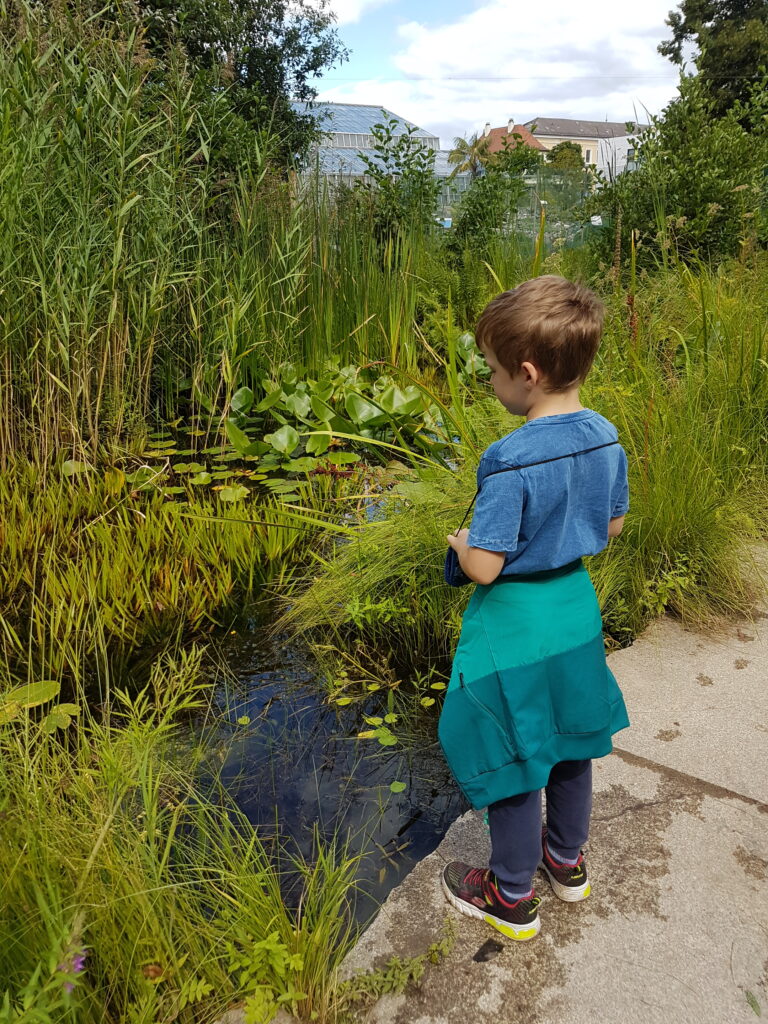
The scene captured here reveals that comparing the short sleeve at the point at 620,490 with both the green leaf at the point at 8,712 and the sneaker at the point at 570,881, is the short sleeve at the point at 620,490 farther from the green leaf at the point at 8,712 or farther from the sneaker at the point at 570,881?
the green leaf at the point at 8,712

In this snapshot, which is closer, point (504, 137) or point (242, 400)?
point (242, 400)

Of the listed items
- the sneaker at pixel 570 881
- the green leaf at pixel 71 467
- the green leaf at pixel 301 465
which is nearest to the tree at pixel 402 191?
the green leaf at pixel 301 465

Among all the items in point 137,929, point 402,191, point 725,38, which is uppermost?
point 725,38

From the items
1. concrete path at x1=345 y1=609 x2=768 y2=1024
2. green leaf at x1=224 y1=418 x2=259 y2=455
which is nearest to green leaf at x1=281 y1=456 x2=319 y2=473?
green leaf at x1=224 y1=418 x2=259 y2=455

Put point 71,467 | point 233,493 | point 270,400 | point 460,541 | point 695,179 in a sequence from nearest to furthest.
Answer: point 460,541 < point 71,467 < point 233,493 < point 270,400 < point 695,179

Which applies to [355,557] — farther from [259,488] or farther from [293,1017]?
[293,1017]

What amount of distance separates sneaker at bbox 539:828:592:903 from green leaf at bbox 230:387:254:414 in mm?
3334

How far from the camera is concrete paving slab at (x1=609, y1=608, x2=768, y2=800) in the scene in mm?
1897

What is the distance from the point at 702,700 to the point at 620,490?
3.37 feet

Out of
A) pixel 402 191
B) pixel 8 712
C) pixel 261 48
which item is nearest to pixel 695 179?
pixel 402 191

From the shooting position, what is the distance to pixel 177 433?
4699 mm

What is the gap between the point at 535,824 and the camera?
56.1 inches

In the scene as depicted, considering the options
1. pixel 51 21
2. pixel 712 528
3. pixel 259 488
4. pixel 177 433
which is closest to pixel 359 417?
pixel 259 488

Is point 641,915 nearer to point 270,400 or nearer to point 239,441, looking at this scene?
point 239,441
